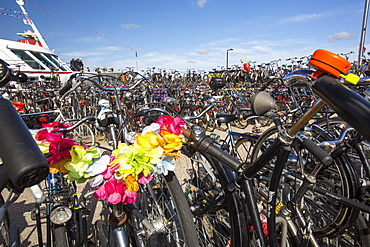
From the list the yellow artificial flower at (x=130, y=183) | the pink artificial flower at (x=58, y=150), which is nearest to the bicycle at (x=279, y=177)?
the yellow artificial flower at (x=130, y=183)

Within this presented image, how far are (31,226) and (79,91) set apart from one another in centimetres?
438

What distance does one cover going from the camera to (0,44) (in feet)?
46.5

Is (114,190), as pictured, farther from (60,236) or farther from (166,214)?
(60,236)

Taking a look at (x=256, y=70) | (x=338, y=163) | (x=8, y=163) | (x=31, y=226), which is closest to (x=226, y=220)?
(x=338, y=163)

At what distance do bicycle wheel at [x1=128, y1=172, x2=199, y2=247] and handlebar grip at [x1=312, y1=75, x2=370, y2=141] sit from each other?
93 centimetres

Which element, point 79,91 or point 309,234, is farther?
point 79,91

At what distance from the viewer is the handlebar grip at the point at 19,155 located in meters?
0.37

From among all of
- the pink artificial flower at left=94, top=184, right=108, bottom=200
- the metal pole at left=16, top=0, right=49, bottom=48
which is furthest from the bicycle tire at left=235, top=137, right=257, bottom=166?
the metal pole at left=16, top=0, right=49, bottom=48

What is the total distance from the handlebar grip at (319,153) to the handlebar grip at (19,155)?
114 cm

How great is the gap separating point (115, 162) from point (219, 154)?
1.87 feet

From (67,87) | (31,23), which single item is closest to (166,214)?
(67,87)

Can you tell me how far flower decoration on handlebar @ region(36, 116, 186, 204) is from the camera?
3.03 feet

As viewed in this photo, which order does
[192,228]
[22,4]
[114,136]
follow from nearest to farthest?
[192,228]
[114,136]
[22,4]

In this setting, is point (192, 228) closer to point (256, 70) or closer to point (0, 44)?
point (256, 70)
